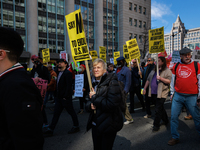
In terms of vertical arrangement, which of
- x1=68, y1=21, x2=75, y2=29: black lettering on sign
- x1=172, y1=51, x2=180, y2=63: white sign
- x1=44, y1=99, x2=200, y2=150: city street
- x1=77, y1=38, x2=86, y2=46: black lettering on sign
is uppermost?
x1=68, y1=21, x2=75, y2=29: black lettering on sign

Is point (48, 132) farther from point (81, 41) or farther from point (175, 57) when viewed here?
point (175, 57)

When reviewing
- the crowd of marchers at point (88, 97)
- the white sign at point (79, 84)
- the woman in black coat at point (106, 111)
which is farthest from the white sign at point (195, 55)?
the woman in black coat at point (106, 111)

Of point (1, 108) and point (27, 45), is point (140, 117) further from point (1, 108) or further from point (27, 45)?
point (27, 45)

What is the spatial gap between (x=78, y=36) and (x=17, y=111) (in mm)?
2668

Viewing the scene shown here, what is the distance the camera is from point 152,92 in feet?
15.9

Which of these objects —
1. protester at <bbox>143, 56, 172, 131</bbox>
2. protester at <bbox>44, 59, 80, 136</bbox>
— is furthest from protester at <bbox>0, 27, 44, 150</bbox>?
protester at <bbox>143, 56, 172, 131</bbox>

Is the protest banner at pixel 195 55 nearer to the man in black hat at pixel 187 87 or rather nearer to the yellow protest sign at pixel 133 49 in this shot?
the yellow protest sign at pixel 133 49

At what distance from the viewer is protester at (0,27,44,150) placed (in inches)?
41.8

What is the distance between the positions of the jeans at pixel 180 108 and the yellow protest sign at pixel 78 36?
7.24 feet

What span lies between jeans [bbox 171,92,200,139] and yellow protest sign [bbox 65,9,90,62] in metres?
2.21

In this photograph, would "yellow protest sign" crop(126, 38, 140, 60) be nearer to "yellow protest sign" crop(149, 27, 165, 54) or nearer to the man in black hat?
"yellow protest sign" crop(149, 27, 165, 54)

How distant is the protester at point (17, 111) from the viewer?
3.48 feet

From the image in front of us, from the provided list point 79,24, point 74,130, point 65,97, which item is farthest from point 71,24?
point 74,130

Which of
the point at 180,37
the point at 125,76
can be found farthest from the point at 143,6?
the point at 180,37
